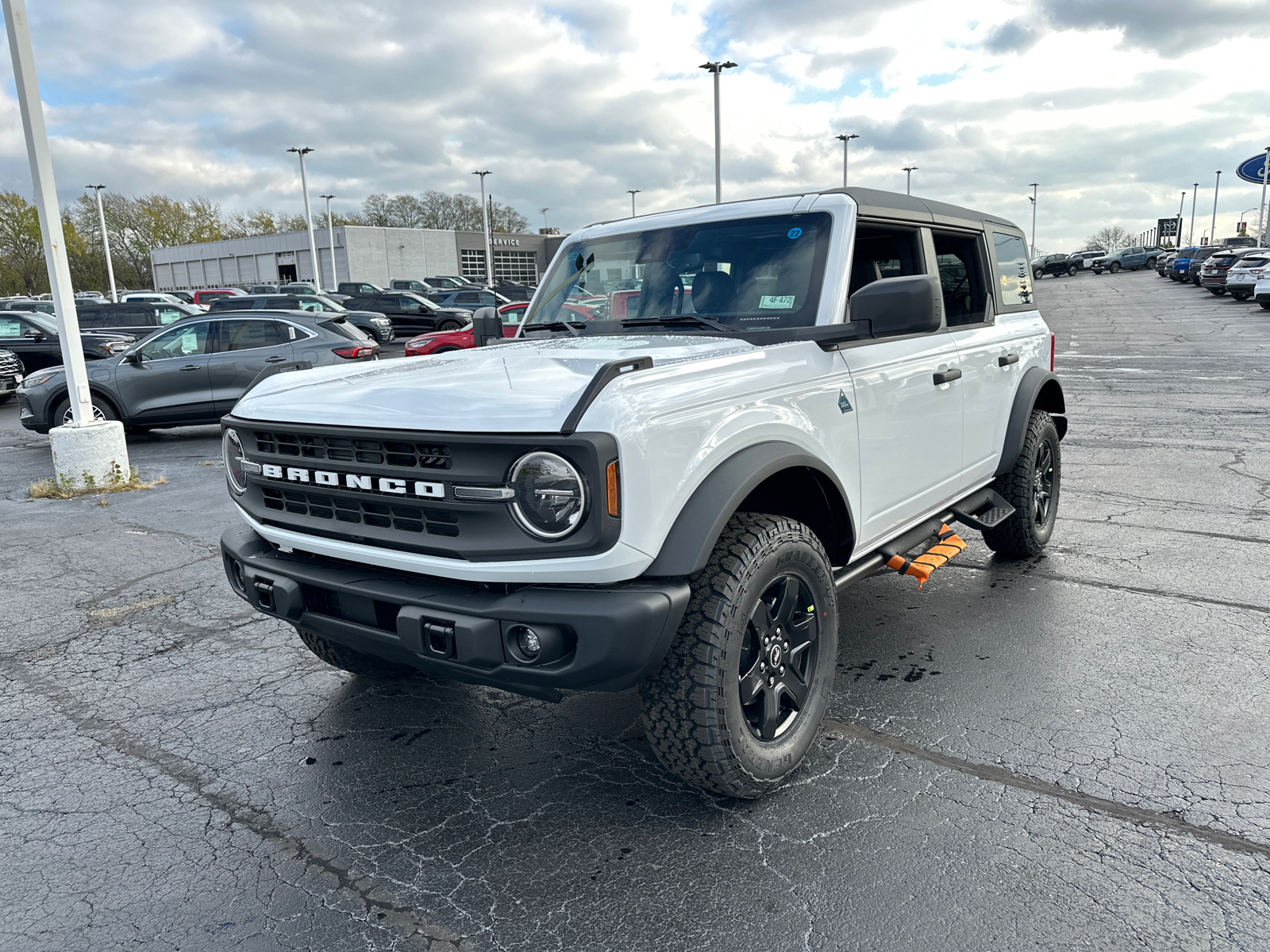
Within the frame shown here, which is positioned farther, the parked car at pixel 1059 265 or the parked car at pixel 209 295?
the parked car at pixel 1059 265

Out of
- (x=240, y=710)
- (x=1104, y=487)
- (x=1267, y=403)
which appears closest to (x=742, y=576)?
(x=240, y=710)

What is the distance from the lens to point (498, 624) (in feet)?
8.09

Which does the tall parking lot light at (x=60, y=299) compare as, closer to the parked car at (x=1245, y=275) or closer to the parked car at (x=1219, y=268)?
the parked car at (x=1245, y=275)

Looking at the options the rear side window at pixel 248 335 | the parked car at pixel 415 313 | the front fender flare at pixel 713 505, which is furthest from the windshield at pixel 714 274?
the parked car at pixel 415 313

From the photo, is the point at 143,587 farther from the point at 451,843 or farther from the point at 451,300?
the point at 451,300

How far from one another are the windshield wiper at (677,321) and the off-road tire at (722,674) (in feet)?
3.06

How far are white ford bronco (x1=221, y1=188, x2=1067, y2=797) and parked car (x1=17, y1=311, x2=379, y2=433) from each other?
8.80 meters

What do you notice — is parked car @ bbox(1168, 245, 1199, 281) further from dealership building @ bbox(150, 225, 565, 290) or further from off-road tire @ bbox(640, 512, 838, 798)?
off-road tire @ bbox(640, 512, 838, 798)

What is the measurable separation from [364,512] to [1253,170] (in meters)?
79.3

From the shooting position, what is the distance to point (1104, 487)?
755cm

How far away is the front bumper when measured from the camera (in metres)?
2.39

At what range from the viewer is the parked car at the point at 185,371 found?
11.5 meters

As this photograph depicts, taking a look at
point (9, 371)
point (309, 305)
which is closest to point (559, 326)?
point (9, 371)

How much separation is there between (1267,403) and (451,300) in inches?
985
